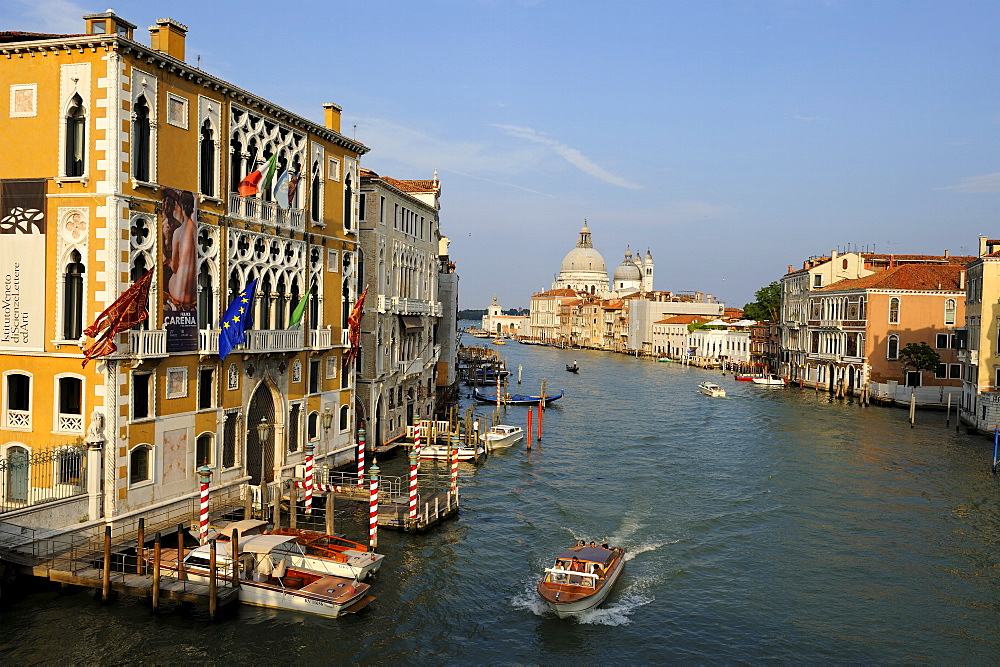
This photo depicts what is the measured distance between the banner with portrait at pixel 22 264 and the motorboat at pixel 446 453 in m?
15.7

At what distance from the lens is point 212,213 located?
1964 centimetres

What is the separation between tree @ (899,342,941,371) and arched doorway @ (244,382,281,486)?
41.4 metres

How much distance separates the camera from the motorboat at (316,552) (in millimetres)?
17000

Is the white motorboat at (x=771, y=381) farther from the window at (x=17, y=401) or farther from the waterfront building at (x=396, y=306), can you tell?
the window at (x=17, y=401)

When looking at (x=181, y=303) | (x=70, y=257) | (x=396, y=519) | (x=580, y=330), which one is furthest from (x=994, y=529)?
(x=580, y=330)

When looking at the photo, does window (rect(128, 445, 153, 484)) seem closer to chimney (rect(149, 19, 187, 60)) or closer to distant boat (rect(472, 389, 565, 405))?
chimney (rect(149, 19, 187, 60))

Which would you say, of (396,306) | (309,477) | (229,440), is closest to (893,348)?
(396,306)

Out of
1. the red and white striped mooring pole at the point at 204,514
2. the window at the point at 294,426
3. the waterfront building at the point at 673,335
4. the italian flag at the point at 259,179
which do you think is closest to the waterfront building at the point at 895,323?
the window at the point at 294,426

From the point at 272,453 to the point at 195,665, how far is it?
960 centimetres

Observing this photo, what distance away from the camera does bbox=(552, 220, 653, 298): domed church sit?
174 m

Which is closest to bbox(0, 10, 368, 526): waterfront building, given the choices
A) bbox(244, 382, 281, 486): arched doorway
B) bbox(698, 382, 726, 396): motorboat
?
bbox(244, 382, 281, 486): arched doorway

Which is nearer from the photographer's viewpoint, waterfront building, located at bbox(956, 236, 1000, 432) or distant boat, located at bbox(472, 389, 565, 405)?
waterfront building, located at bbox(956, 236, 1000, 432)

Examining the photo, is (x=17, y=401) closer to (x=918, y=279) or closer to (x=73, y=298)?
(x=73, y=298)

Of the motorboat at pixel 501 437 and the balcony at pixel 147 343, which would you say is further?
the motorboat at pixel 501 437
